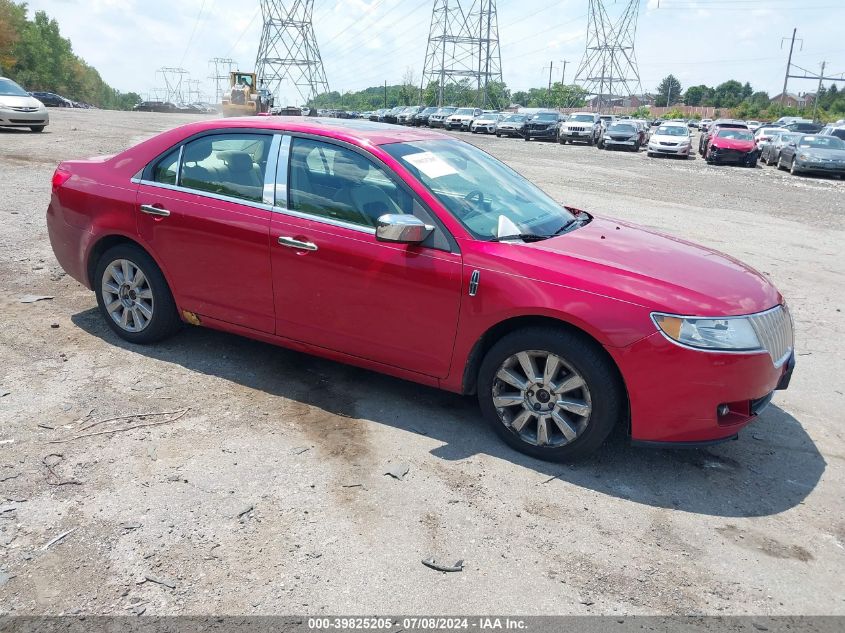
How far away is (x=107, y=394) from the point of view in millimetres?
4578

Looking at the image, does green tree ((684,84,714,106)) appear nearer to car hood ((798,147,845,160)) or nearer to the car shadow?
car hood ((798,147,845,160))

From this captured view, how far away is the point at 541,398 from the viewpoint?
391 cm

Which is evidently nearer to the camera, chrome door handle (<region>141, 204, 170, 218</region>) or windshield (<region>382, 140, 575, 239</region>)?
windshield (<region>382, 140, 575, 239</region>)

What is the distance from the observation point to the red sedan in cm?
367

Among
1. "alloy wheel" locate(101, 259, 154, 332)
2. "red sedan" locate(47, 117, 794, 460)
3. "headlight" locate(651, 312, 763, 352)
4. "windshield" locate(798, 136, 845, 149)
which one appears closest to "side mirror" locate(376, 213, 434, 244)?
"red sedan" locate(47, 117, 794, 460)

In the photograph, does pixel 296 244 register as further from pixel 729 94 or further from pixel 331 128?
pixel 729 94

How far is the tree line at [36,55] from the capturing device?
69.9 metres

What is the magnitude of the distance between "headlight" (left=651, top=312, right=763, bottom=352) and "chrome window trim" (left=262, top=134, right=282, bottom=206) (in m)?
2.47

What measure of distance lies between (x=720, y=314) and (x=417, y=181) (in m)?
1.84

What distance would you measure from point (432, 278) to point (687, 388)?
4.82ft

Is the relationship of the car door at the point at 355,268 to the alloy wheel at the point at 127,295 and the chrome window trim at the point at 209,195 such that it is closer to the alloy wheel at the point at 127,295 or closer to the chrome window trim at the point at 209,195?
the chrome window trim at the point at 209,195

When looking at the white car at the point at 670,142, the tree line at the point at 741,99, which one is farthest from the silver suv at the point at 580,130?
the tree line at the point at 741,99

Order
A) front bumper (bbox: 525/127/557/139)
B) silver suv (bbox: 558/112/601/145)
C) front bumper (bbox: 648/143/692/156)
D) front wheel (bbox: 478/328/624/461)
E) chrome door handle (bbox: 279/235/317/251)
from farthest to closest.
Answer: front bumper (bbox: 525/127/557/139) < silver suv (bbox: 558/112/601/145) < front bumper (bbox: 648/143/692/156) < chrome door handle (bbox: 279/235/317/251) < front wheel (bbox: 478/328/624/461)

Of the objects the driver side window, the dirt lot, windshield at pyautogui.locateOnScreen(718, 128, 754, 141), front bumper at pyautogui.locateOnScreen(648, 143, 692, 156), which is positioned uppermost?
windshield at pyautogui.locateOnScreen(718, 128, 754, 141)
